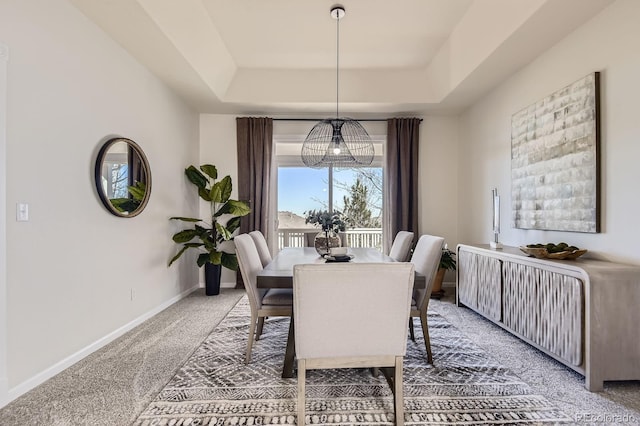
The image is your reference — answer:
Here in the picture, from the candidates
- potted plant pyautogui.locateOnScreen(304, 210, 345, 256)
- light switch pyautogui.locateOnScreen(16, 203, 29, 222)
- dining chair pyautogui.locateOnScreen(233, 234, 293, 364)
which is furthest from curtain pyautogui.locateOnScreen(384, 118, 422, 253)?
light switch pyautogui.locateOnScreen(16, 203, 29, 222)

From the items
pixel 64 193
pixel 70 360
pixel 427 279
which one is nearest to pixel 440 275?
pixel 427 279

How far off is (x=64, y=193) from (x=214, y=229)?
232cm

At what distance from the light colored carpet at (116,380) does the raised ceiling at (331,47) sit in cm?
265

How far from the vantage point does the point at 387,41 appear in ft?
12.5

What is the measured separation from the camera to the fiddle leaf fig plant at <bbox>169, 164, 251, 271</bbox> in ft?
14.7

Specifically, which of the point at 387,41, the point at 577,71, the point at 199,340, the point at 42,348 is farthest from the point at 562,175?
the point at 42,348

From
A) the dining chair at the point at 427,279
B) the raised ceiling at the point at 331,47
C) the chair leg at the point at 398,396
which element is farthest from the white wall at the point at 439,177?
the chair leg at the point at 398,396

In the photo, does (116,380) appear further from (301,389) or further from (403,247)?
(403,247)

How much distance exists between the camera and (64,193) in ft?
8.23

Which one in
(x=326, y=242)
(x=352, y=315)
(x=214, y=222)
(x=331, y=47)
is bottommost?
(x=352, y=315)

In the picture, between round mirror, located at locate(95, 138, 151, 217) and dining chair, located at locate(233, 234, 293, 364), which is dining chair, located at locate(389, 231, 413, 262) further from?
round mirror, located at locate(95, 138, 151, 217)

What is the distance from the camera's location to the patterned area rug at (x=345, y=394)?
1.89m

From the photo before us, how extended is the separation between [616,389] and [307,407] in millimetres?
1969

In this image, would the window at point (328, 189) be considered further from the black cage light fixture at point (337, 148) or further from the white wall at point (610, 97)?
the white wall at point (610, 97)
